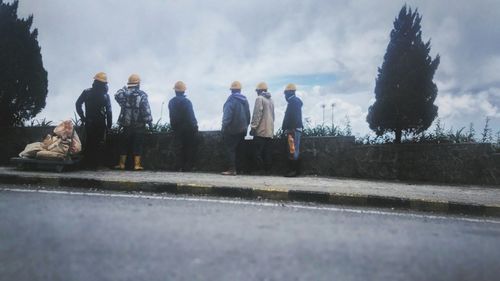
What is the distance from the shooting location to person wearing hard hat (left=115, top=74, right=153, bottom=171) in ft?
32.7

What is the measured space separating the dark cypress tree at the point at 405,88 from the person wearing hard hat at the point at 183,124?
40.9ft

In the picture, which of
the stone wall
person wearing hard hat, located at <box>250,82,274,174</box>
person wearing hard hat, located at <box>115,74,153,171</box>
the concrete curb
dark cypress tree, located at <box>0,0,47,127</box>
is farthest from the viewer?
dark cypress tree, located at <box>0,0,47,127</box>

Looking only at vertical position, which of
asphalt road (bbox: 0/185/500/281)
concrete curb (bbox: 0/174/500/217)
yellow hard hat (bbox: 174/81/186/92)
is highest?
yellow hard hat (bbox: 174/81/186/92)

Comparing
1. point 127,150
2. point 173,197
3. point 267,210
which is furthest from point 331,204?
point 127,150

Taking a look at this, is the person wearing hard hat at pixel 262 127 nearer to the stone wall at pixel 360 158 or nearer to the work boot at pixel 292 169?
the stone wall at pixel 360 158

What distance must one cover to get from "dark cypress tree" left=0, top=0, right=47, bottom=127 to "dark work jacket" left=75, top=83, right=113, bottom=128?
545 centimetres

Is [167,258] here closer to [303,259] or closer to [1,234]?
[303,259]

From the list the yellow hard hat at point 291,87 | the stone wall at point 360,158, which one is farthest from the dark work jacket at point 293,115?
the stone wall at point 360,158

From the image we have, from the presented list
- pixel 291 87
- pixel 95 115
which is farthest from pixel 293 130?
pixel 95 115

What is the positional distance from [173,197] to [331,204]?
2.32 metres

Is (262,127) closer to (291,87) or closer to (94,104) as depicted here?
(291,87)

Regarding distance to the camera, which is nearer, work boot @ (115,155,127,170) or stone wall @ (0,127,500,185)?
stone wall @ (0,127,500,185)

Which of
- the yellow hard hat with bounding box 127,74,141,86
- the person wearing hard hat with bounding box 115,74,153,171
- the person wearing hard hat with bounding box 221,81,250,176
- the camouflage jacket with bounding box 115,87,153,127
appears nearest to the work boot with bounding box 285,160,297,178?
the person wearing hard hat with bounding box 221,81,250,176

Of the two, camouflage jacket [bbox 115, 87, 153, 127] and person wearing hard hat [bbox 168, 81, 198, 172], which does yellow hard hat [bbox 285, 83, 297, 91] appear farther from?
camouflage jacket [bbox 115, 87, 153, 127]
